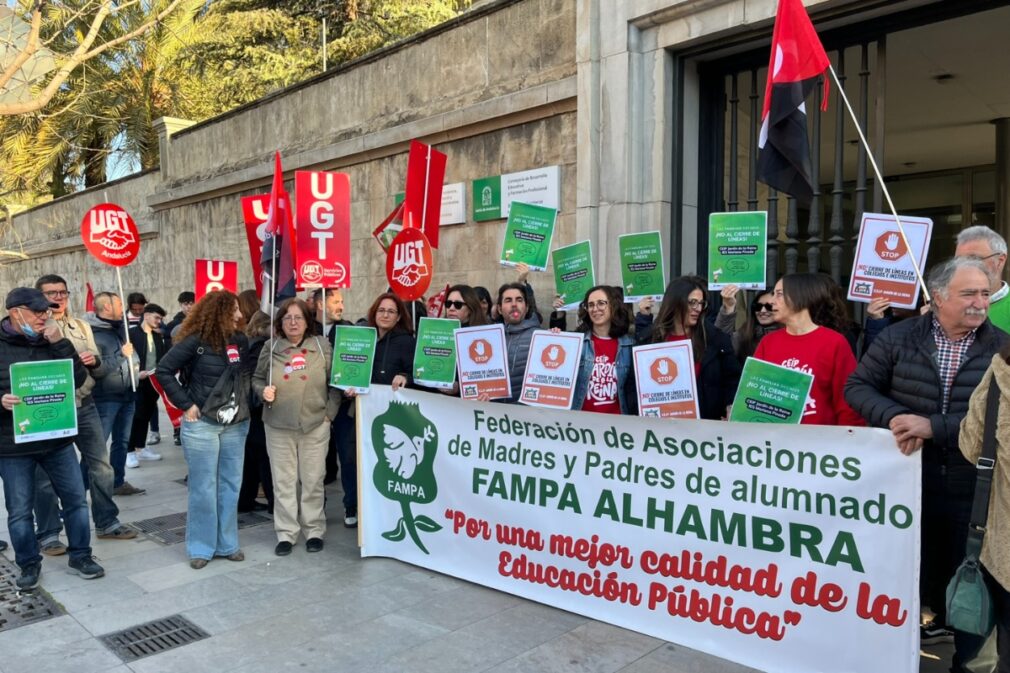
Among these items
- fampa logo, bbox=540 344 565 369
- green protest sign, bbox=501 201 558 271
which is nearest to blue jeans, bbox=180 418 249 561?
fampa logo, bbox=540 344 565 369

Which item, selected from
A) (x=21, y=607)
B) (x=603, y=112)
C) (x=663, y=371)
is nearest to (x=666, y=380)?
(x=663, y=371)

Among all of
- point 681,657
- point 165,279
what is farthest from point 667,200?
point 165,279

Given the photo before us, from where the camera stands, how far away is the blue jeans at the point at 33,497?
4.64m

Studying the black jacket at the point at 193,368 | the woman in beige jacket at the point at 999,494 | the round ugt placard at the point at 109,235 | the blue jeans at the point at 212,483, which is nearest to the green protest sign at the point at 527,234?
the black jacket at the point at 193,368

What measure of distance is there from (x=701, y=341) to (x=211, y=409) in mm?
3177

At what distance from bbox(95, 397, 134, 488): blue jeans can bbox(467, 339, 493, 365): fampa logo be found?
3756 mm

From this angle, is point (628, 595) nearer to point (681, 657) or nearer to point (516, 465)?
point (681, 657)

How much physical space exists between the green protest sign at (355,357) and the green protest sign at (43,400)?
1653 millimetres

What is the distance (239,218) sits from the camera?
1208cm

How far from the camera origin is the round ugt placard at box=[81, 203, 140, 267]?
24.9ft

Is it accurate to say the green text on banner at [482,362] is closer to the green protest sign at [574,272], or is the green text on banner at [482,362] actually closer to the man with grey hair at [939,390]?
the green protest sign at [574,272]

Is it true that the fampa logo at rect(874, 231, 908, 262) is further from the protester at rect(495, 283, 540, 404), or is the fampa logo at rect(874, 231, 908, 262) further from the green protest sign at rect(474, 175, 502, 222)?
the green protest sign at rect(474, 175, 502, 222)

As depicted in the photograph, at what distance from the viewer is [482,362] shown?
4.89 m

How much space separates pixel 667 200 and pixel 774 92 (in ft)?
7.69
